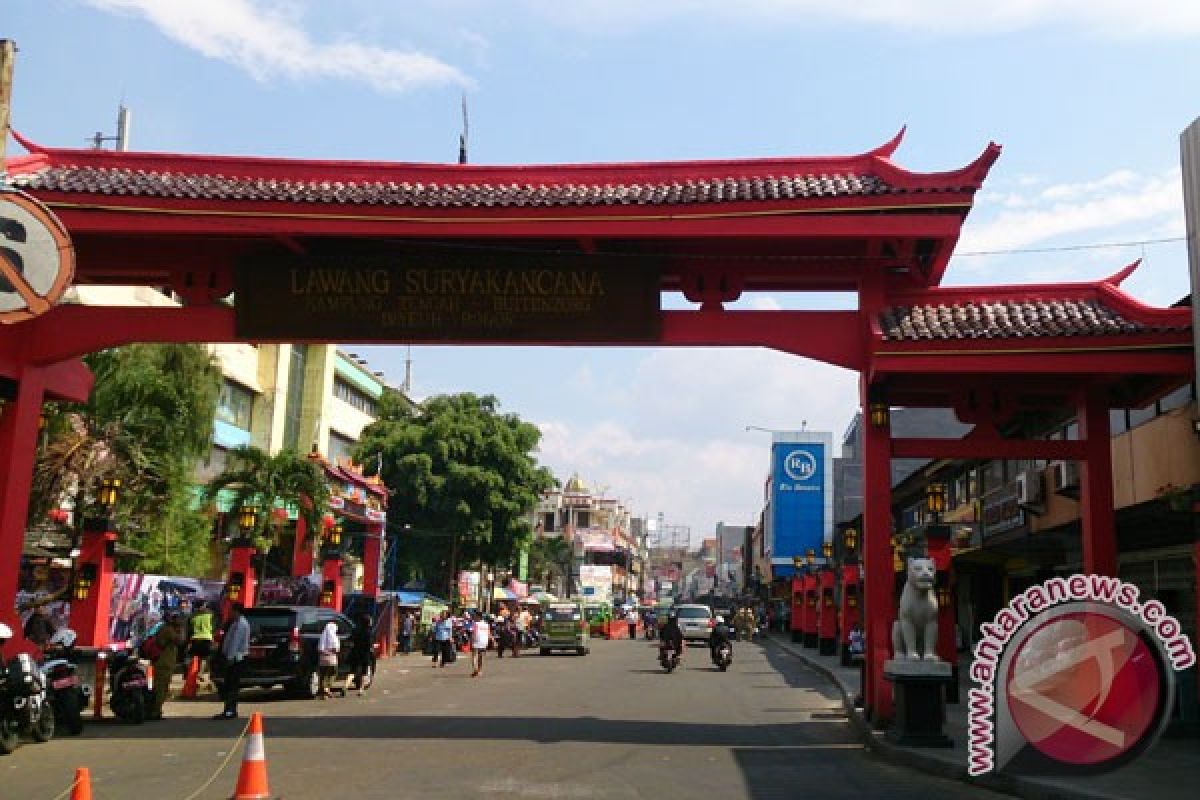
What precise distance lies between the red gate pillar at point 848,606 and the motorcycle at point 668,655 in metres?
4.86

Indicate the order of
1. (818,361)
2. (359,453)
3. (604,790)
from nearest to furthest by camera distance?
1. (604,790)
2. (818,361)
3. (359,453)

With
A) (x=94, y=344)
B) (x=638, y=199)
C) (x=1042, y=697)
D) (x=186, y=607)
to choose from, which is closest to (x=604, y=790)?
(x=1042, y=697)

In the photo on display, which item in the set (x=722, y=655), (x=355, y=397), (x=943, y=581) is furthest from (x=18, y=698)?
(x=355, y=397)

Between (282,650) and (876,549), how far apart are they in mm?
10915

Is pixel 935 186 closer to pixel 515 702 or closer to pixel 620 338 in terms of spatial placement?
pixel 620 338

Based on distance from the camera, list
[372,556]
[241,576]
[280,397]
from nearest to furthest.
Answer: [241,576] → [372,556] → [280,397]

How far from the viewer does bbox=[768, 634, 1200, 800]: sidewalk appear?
901cm

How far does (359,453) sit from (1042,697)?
42035 mm

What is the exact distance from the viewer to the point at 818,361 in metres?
15.1

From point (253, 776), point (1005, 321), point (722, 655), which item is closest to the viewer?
point (253, 776)

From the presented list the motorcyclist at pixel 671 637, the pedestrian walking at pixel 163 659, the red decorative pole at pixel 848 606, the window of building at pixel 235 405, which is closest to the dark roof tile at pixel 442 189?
the pedestrian walking at pixel 163 659

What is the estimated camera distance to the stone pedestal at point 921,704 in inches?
479

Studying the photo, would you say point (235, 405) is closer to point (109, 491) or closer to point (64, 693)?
point (109, 491)

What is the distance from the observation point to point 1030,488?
954 inches
